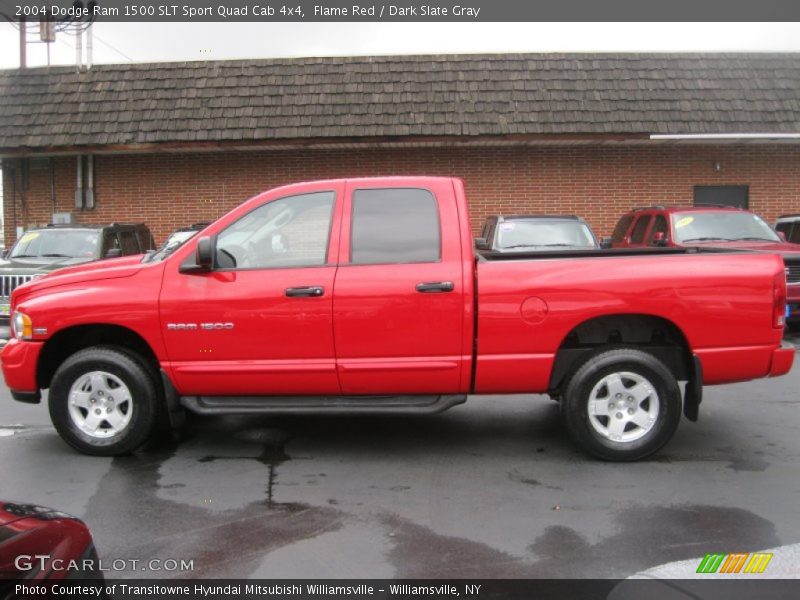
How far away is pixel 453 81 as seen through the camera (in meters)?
15.4

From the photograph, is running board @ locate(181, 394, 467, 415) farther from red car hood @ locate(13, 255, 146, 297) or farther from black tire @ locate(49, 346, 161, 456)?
red car hood @ locate(13, 255, 146, 297)

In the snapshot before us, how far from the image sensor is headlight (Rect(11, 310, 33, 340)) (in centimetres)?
546

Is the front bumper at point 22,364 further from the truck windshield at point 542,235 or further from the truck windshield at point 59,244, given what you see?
the truck windshield at point 542,235

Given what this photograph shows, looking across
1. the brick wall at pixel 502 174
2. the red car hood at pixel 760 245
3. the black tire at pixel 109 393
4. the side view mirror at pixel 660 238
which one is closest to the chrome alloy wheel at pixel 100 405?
the black tire at pixel 109 393

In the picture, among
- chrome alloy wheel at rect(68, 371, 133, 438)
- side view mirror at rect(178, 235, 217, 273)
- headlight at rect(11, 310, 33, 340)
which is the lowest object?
chrome alloy wheel at rect(68, 371, 133, 438)

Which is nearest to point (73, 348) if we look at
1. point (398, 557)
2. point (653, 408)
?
point (398, 557)

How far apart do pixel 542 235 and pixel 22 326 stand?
25.4ft

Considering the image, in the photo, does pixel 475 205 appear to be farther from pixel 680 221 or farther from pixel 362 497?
pixel 362 497

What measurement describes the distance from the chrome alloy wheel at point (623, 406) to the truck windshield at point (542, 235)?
6.10 m

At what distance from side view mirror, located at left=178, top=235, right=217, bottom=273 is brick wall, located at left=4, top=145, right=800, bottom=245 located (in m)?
10.7

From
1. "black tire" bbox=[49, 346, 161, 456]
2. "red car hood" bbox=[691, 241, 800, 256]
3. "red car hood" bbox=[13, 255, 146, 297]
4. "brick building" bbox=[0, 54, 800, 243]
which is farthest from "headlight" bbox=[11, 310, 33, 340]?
"brick building" bbox=[0, 54, 800, 243]

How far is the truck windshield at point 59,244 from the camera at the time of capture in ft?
36.1

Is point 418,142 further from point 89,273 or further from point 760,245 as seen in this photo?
point 89,273

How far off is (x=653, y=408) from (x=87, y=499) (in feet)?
11.9
